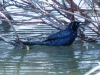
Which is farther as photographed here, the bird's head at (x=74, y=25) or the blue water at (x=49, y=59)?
the bird's head at (x=74, y=25)

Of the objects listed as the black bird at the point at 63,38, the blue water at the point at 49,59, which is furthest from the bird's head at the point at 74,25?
the blue water at the point at 49,59

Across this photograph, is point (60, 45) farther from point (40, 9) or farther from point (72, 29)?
point (40, 9)

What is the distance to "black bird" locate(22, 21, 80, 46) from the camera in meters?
7.00

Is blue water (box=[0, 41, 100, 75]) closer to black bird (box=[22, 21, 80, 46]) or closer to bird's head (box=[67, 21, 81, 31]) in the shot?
black bird (box=[22, 21, 80, 46])

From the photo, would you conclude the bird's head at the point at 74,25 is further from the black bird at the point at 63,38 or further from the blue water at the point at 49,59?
the blue water at the point at 49,59

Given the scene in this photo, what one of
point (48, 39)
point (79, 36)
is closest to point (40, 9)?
point (48, 39)

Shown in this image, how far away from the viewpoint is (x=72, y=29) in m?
7.06

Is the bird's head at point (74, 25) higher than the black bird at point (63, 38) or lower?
higher

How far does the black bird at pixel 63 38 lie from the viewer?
700 centimetres

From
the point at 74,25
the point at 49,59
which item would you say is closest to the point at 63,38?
the point at 74,25

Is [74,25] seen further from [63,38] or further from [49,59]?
[49,59]

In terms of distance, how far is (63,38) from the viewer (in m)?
7.05

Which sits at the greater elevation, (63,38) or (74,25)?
(74,25)

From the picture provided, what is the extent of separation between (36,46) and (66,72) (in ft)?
5.62
